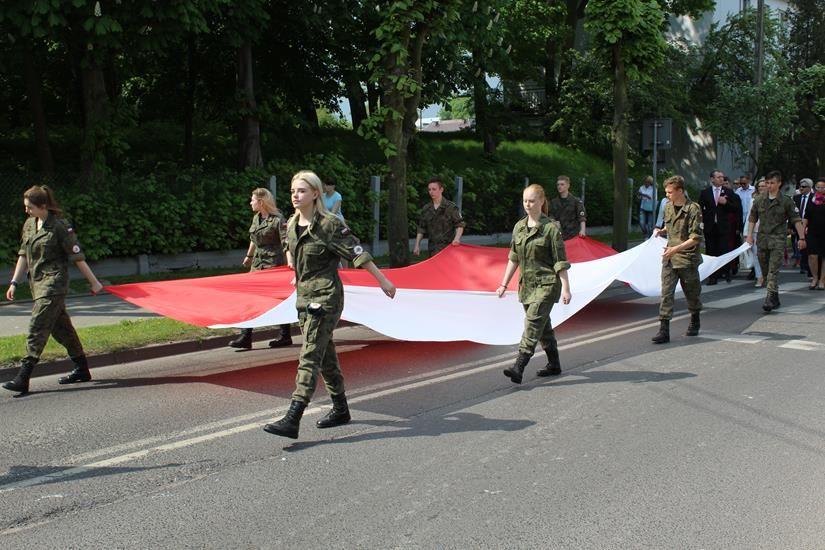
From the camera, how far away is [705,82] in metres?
37.2

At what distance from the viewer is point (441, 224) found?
39.2ft

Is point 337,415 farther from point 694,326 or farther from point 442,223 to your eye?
point 442,223

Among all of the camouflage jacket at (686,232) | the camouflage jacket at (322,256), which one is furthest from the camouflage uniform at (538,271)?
the camouflage jacket at (686,232)

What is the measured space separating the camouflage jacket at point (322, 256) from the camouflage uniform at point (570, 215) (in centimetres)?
786

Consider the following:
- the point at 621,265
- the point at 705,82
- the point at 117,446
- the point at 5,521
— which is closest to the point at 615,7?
the point at 621,265

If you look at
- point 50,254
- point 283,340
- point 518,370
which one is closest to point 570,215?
point 283,340

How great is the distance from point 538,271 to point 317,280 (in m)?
2.62

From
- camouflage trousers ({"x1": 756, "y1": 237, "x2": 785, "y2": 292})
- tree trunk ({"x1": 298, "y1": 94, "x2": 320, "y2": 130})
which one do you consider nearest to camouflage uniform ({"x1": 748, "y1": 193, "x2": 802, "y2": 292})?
camouflage trousers ({"x1": 756, "y1": 237, "x2": 785, "y2": 292})

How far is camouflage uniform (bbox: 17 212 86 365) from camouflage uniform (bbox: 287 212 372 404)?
8.22ft

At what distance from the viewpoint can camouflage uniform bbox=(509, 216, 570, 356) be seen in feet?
25.7

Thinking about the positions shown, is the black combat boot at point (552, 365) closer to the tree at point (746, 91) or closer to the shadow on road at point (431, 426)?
the shadow on road at point (431, 426)

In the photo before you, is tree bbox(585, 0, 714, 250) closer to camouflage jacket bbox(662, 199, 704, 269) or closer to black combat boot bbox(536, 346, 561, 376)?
camouflage jacket bbox(662, 199, 704, 269)

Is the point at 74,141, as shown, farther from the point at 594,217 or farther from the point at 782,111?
the point at 782,111

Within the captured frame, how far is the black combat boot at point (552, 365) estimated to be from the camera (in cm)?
821
